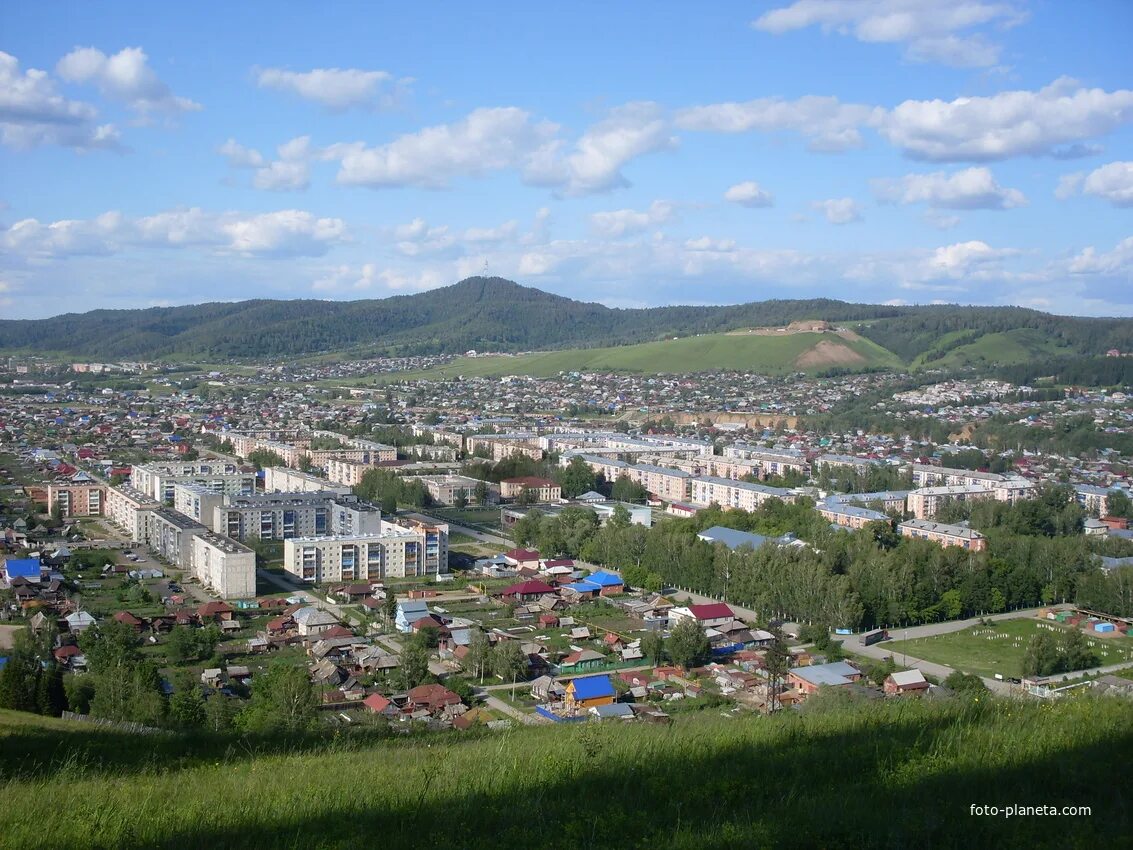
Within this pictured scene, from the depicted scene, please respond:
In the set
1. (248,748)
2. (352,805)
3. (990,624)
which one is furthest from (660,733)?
(990,624)

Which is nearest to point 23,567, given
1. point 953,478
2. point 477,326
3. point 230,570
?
point 230,570

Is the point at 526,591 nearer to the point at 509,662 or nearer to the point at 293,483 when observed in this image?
the point at 509,662

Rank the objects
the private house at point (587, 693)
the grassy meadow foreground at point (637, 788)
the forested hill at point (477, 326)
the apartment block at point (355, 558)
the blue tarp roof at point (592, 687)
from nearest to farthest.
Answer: the grassy meadow foreground at point (637, 788)
the private house at point (587, 693)
the blue tarp roof at point (592, 687)
the apartment block at point (355, 558)
the forested hill at point (477, 326)

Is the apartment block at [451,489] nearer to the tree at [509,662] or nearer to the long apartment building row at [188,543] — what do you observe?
the long apartment building row at [188,543]

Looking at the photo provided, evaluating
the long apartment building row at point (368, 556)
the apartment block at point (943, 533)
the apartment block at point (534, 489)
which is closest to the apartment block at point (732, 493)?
the apartment block at point (943, 533)

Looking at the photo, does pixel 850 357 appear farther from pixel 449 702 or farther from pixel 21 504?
pixel 449 702

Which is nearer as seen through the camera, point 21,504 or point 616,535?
point 616,535
